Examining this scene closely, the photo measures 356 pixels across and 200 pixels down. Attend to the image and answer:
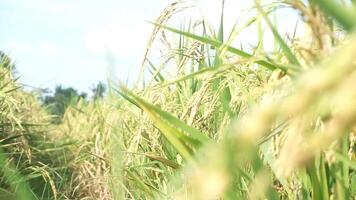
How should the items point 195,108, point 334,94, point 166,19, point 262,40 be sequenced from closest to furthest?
point 334,94 → point 195,108 → point 166,19 → point 262,40

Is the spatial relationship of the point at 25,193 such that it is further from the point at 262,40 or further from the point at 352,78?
the point at 262,40

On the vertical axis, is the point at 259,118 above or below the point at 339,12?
below

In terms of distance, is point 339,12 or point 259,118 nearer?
point 259,118

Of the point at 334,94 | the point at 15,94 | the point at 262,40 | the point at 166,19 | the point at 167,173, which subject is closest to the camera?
the point at 334,94

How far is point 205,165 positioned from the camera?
35 centimetres

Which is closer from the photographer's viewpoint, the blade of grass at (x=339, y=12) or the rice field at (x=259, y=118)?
the rice field at (x=259, y=118)

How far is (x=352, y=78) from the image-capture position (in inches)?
14.0

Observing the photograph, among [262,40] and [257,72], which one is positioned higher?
[262,40]

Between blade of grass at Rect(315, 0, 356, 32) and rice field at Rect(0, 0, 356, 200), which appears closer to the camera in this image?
rice field at Rect(0, 0, 356, 200)

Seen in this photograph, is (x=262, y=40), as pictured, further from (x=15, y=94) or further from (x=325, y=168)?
(x=15, y=94)

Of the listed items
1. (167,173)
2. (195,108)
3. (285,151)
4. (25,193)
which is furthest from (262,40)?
(285,151)

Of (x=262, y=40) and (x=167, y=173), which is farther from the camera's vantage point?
(x=167, y=173)

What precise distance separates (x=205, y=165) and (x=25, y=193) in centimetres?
44

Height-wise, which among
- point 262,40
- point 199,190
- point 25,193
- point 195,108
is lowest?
point 199,190
